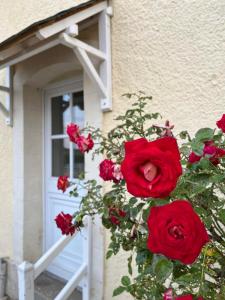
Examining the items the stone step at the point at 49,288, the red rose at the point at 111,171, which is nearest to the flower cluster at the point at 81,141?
the red rose at the point at 111,171

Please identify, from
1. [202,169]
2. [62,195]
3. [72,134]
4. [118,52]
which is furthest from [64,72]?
[202,169]

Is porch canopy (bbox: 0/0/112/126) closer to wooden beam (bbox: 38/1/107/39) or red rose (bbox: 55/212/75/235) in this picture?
wooden beam (bbox: 38/1/107/39)

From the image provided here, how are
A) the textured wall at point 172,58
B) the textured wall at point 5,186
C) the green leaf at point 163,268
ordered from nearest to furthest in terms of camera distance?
the green leaf at point 163,268
the textured wall at point 172,58
the textured wall at point 5,186

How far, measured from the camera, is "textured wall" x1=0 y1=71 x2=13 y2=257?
396 centimetres

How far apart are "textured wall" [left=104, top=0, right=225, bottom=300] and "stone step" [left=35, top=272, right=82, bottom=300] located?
0.75m

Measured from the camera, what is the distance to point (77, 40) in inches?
96.0

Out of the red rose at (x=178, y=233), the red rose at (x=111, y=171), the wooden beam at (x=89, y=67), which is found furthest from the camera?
the wooden beam at (x=89, y=67)

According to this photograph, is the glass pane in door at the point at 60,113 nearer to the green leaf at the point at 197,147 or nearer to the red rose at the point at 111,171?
the red rose at the point at 111,171

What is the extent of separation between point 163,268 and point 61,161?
299cm

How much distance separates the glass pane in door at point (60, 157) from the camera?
375 centimetres

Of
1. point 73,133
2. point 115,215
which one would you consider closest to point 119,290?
point 115,215

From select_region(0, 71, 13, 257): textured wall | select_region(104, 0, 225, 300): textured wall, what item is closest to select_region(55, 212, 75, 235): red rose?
select_region(104, 0, 225, 300): textured wall

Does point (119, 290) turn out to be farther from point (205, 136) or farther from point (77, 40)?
point (77, 40)

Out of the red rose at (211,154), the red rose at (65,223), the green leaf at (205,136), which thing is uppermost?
the green leaf at (205,136)
